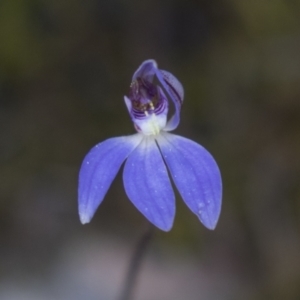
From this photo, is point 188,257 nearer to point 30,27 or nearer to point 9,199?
point 9,199

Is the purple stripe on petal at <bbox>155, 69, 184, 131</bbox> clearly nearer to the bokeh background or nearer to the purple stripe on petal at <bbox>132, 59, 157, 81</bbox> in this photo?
the purple stripe on petal at <bbox>132, 59, 157, 81</bbox>

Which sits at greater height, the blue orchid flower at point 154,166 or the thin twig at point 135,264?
the blue orchid flower at point 154,166

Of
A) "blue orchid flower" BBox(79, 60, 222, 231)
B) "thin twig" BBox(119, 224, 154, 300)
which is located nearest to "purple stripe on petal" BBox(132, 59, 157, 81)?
"blue orchid flower" BBox(79, 60, 222, 231)

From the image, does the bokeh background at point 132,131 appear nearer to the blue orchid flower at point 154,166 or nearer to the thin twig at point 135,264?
the thin twig at point 135,264

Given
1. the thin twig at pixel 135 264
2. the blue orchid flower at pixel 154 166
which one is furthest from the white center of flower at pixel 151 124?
the thin twig at pixel 135 264

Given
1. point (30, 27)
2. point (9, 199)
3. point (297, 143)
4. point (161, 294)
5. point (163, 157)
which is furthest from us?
point (30, 27)

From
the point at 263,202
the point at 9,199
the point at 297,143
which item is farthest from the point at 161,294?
the point at 297,143

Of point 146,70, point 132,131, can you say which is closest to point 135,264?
point 132,131
